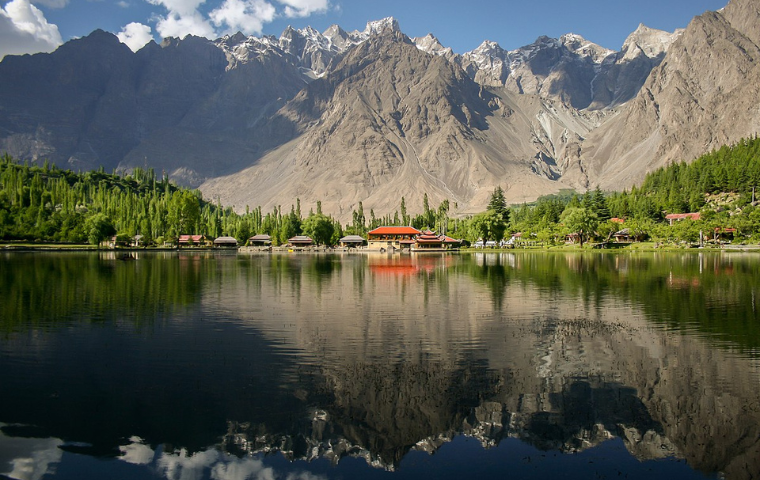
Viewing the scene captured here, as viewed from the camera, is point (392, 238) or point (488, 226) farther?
point (392, 238)

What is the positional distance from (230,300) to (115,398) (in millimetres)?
26431

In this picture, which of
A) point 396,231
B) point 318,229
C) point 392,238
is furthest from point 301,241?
point 396,231

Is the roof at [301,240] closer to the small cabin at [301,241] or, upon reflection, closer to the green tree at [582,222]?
the small cabin at [301,241]

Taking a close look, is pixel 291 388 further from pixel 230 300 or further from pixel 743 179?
pixel 743 179

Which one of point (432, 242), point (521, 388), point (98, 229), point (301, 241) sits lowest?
point (521, 388)

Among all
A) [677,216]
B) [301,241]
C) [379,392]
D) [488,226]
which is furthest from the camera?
[301,241]

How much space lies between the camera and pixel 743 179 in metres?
166

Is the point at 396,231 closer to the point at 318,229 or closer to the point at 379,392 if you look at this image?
the point at 318,229

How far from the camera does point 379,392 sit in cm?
2084

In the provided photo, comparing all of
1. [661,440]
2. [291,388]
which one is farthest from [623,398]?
[291,388]

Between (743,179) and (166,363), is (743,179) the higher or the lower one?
the higher one

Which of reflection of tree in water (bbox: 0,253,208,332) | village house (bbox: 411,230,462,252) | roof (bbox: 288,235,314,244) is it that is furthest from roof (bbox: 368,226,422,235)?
reflection of tree in water (bbox: 0,253,208,332)

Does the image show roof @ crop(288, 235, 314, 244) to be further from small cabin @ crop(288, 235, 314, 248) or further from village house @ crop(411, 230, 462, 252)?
village house @ crop(411, 230, 462, 252)

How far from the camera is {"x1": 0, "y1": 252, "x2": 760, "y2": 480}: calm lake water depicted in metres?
16.2
